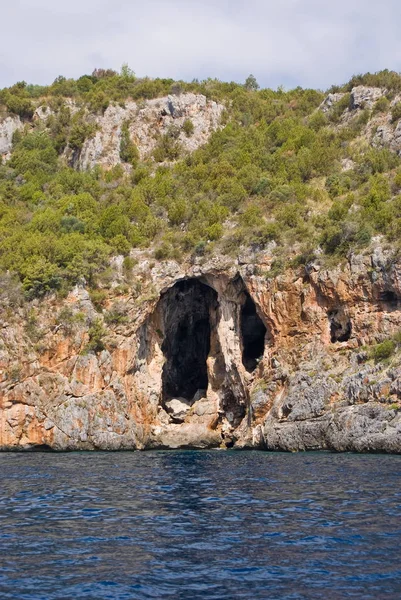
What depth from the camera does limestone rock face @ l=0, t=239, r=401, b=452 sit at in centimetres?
4653

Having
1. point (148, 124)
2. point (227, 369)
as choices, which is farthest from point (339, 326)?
point (148, 124)

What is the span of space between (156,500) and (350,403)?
79.5 feet

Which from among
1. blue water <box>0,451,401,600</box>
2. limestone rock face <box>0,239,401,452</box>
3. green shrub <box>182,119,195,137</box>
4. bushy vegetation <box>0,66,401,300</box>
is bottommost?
blue water <box>0,451,401,600</box>

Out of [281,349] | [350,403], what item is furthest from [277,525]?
[281,349]

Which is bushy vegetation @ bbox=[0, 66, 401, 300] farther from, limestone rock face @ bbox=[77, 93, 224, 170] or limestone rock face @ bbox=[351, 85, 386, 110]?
limestone rock face @ bbox=[351, 85, 386, 110]

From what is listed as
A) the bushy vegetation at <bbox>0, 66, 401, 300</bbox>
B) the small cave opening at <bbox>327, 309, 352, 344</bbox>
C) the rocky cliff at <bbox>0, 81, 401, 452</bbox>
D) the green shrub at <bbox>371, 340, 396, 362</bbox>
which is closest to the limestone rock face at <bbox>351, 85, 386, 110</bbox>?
the bushy vegetation at <bbox>0, 66, 401, 300</bbox>

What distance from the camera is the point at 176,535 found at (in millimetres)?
18703

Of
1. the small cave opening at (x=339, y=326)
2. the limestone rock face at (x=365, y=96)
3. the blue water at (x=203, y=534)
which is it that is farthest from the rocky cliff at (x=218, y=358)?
the limestone rock face at (x=365, y=96)

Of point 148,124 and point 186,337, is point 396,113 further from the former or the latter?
point 186,337

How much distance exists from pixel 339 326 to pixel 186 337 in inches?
724

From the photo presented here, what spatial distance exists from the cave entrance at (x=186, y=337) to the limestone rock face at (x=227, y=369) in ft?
3.18

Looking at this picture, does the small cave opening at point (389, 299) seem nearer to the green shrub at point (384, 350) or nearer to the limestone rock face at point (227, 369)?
the limestone rock face at point (227, 369)

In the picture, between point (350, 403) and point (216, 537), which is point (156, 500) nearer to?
point (216, 537)

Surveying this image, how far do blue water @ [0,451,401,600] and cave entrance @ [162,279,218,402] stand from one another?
30325 millimetres
